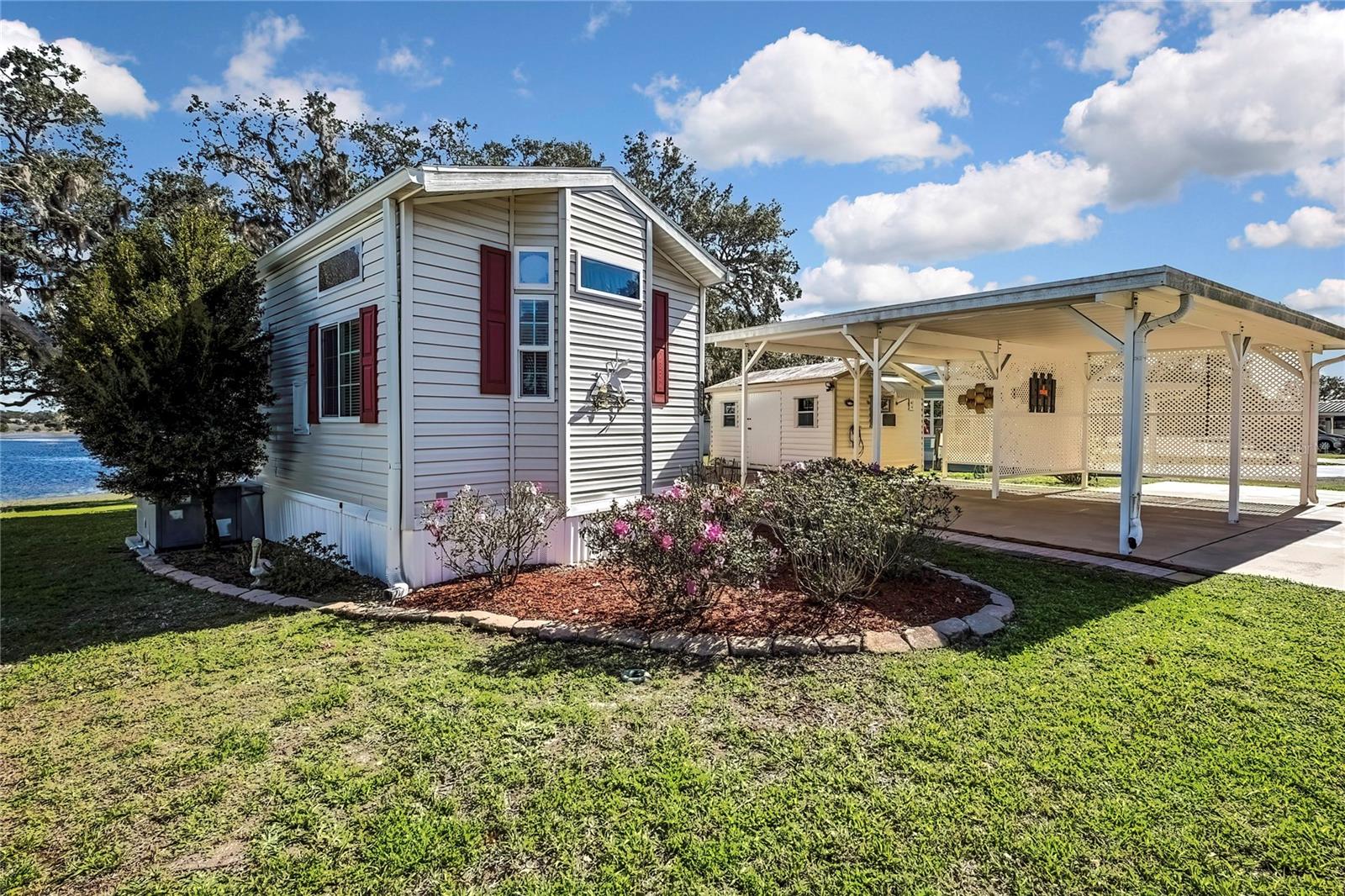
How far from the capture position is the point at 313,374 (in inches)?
286

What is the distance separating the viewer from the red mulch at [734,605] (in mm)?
4473

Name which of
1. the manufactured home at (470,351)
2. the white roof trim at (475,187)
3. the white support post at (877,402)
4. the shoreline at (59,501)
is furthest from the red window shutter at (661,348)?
the shoreline at (59,501)

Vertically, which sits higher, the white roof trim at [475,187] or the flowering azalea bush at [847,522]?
the white roof trim at [475,187]

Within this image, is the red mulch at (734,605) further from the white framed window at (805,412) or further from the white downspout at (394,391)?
the white framed window at (805,412)

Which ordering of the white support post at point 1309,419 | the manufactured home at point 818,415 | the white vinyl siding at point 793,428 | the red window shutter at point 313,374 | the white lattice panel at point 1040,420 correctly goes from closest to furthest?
the red window shutter at point 313,374 < the white support post at point 1309,419 < the white lattice panel at point 1040,420 < the manufactured home at point 818,415 < the white vinyl siding at point 793,428

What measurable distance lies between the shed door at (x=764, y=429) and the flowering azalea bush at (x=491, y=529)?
10404mm

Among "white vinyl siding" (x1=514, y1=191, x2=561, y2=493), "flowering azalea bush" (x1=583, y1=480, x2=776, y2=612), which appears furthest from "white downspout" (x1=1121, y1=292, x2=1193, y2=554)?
"white vinyl siding" (x1=514, y1=191, x2=561, y2=493)

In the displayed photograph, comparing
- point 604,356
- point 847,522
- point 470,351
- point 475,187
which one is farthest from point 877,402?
point 475,187

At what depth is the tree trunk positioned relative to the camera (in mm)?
7520

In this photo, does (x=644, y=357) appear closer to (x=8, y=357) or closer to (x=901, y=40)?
(x=901, y=40)

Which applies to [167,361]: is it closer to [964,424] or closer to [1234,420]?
[1234,420]

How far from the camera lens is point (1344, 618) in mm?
4613

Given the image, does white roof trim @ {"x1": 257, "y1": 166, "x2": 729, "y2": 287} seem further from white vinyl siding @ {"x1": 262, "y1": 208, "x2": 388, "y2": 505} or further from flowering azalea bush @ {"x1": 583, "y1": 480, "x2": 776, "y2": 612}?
flowering azalea bush @ {"x1": 583, "y1": 480, "x2": 776, "y2": 612}

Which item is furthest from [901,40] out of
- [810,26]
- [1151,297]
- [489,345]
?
[489,345]
